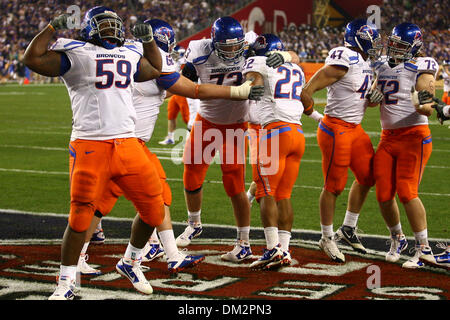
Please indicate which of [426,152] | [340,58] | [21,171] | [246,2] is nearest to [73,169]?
[340,58]

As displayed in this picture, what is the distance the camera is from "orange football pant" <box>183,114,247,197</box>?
579 cm

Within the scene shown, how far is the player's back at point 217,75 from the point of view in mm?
5777

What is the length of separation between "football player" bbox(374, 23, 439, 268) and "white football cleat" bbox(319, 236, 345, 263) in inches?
15.6

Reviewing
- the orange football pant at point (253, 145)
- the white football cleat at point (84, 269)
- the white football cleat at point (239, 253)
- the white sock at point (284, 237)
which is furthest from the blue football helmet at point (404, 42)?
the white football cleat at point (84, 269)

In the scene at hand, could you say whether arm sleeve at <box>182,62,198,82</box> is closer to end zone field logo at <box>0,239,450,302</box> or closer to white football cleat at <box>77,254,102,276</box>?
end zone field logo at <box>0,239,450,302</box>

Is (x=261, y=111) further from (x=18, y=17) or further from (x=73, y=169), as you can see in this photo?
(x=18, y=17)

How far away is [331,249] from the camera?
5520 millimetres

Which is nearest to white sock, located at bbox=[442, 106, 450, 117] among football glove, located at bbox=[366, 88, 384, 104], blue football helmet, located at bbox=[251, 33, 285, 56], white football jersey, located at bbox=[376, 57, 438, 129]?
white football jersey, located at bbox=[376, 57, 438, 129]

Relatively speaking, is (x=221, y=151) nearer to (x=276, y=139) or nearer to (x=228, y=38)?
(x=276, y=139)

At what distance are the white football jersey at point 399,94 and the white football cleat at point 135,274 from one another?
2466 mm

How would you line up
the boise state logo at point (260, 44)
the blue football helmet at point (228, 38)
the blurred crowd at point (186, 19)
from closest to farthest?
the blue football helmet at point (228, 38)
the boise state logo at point (260, 44)
the blurred crowd at point (186, 19)

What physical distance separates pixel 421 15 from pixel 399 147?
34758mm

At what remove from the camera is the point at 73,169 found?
4.30m

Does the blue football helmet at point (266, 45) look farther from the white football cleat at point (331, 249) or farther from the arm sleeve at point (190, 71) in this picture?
the white football cleat at point (331, 249)
